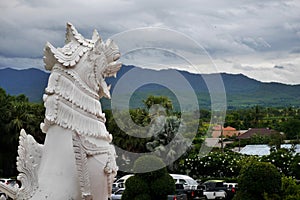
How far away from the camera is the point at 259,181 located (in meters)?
14.1

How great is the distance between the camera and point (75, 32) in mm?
6371

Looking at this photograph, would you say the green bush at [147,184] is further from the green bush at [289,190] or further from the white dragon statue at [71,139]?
the white dragon statue at [71,139]

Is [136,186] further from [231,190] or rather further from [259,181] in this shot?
[231,190]

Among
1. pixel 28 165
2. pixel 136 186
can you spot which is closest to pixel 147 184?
pixel 136 186

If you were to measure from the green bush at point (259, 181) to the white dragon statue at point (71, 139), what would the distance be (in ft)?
27.9

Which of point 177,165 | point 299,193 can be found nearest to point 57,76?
point 299,193

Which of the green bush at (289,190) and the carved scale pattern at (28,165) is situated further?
the green bush at (289,190)

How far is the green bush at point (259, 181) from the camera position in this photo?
13.8 m

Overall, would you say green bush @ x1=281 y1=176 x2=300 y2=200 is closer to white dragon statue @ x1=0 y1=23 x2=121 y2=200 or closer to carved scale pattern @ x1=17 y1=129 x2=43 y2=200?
white dragon statue @ x1=0 y1=23 x2=121 y2=200

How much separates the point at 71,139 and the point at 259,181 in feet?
29.9

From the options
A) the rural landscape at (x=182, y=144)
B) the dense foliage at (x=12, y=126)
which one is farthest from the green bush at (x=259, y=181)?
the dense foliage at (x=12, y=126)

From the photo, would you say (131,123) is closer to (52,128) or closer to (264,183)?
(52,128)

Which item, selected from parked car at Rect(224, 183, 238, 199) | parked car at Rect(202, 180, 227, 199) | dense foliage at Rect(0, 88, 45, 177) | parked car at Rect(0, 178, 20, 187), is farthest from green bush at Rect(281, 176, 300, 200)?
dense foliage at Rect(0, 88, 45, 177)

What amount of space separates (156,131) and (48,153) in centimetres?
1510
